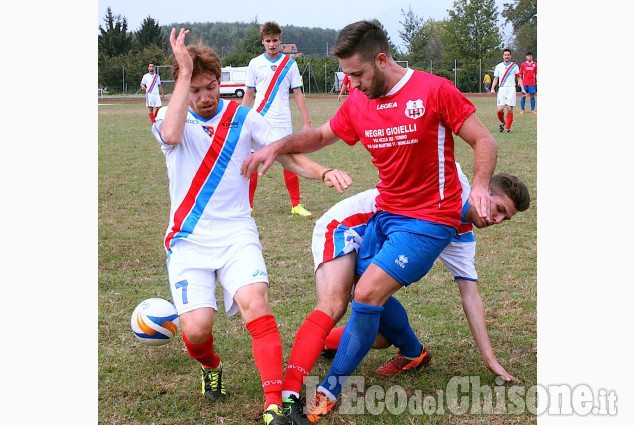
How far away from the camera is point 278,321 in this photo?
15.9ft

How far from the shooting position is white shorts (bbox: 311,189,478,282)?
Answer: 149 inches

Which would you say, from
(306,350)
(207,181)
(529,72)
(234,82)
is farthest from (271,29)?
(234,82)

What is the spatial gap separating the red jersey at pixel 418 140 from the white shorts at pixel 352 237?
0.77 feet

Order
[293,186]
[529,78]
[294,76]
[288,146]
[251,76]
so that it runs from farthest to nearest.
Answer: [529,78] → [294,76] → [251,76] → [293,186] → [288,146]

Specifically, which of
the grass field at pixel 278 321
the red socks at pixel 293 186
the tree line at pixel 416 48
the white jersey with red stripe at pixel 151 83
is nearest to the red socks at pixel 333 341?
the grass field at pixel 278 321

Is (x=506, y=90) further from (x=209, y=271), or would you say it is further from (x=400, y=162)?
(x=209, y=271)

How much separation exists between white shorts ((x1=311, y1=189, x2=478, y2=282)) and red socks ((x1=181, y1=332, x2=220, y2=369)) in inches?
29.1

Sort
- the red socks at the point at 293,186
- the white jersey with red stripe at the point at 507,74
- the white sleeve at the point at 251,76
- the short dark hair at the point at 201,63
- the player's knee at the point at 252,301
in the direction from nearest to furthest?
the player's knee at the point at 252,301 < the short dark hair at the point at 201,63 < the red socks at the point at 293,186 < the white sleeve at the point at 251,76 < the white jersey with red stripe at the point at 507,74

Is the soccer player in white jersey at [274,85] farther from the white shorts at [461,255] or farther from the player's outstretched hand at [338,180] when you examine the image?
the player's outstretched hand at [338,180]

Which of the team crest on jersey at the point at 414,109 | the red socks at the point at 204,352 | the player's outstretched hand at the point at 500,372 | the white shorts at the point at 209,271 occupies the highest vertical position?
the team crest on jersey at the point at 414,109

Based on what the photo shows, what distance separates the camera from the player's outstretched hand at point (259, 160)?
3.64 meters

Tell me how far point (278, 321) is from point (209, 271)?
1.34 metres

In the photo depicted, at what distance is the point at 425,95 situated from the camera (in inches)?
138

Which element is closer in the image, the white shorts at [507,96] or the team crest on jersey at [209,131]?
the team crest on jersey at [209,131]
